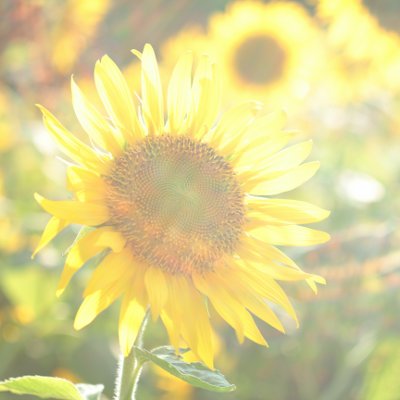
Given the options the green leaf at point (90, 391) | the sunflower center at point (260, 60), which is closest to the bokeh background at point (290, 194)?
the sunflower center at point (260, 60)

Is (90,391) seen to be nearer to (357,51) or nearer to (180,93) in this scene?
(180,93)

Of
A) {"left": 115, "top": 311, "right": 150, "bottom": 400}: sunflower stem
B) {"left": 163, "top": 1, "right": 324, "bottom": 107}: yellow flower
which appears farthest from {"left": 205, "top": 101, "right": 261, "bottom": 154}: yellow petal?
{"left": 163, "top": 1, "right": 324, "bottom": 107}: yellow flower

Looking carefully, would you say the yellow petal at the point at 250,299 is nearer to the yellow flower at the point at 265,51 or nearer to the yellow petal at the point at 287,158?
the yellow petal at the point at 287,158

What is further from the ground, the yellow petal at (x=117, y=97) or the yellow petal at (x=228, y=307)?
the yellow petal at (x=117, y=97)

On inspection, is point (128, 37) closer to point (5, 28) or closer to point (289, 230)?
point (5, 28)

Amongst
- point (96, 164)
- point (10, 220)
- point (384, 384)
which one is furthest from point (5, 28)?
point (96, 164)

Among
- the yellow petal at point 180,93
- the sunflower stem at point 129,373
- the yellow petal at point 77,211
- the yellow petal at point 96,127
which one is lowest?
the sunflower stem at point 129,373
